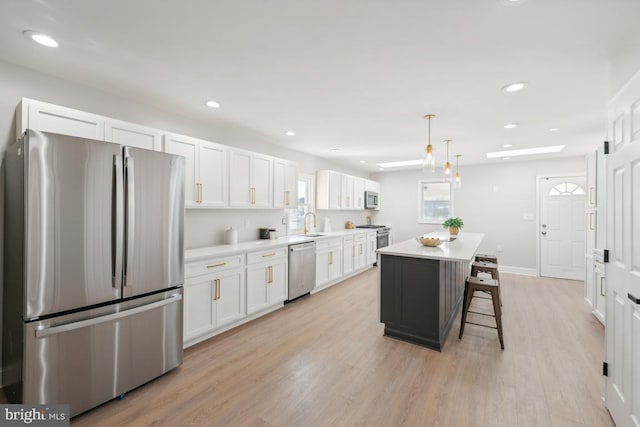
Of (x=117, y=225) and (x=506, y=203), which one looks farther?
(x=506, y=203)

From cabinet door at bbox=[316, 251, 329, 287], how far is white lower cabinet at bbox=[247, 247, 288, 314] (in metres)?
0.84

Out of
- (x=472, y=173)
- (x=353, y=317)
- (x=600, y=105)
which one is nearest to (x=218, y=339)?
(x=353, y=317)

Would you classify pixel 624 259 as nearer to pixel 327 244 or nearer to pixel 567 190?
pixel 327 244

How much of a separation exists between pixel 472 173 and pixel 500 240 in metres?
1.65

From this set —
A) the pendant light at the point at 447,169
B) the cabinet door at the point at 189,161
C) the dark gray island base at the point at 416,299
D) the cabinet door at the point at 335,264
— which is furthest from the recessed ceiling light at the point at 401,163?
the cabinet door at the point at 189,161

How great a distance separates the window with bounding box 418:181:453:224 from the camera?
702 cm

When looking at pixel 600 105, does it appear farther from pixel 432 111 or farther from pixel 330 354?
pixel 330 354

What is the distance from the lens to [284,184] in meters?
4.43

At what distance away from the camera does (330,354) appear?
271cm

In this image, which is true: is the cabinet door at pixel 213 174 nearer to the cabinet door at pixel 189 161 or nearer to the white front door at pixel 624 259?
the cabinet door at pixel 189 161

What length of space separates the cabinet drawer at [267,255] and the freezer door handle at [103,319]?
1.08m

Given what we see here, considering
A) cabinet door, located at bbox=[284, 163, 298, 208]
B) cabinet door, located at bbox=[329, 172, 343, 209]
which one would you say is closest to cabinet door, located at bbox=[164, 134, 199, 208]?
cabinet door, located at bbox=[284, 163, 298, 208]

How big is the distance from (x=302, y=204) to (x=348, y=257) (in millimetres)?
1383

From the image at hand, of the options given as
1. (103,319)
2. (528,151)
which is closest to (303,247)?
(103,319)
